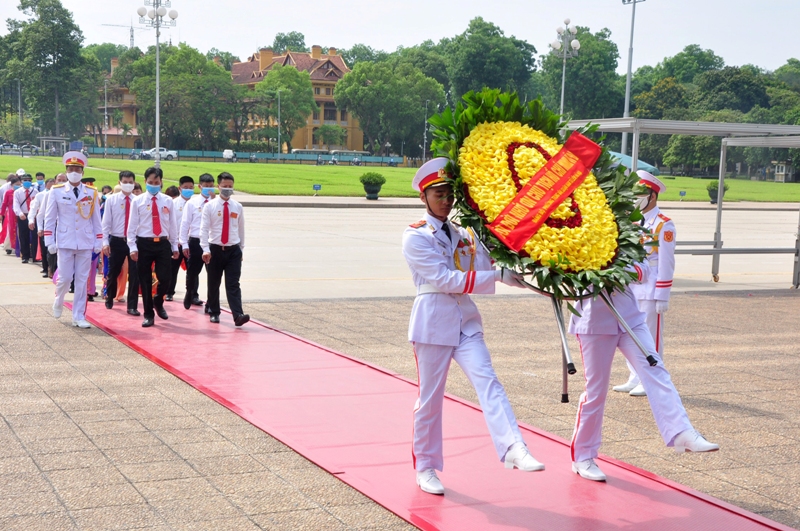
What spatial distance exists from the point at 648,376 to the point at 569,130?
154 cm

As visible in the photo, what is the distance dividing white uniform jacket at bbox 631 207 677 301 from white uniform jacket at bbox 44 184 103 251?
260 inches

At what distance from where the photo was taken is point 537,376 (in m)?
8.42

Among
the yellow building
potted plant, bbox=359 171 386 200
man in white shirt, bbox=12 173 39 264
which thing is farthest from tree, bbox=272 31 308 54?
man in white shirt, bbox=12 173 39 264

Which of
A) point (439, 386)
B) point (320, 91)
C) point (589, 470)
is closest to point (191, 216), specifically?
point (439, 386)

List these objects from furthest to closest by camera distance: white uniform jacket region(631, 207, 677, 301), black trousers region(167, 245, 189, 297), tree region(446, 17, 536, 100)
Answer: tree region(446, 17, 536, 100) < black trousers region(167, 245, 189, 297) < white uniform jacket region(631, 207, 677, 301)

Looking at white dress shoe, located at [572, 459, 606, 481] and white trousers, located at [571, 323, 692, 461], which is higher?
white trousers, located at [571, 323, 692, 461]

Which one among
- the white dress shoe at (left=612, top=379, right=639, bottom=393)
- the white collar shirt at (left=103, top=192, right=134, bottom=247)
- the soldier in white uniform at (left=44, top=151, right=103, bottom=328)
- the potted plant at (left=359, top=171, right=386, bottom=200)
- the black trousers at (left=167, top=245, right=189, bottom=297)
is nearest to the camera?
the white dress shoe at (left=612, top=379, right=639, bottom=393)

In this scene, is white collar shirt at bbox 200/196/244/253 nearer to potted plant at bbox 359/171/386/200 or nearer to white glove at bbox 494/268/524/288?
white glove at bbox 494/268/524/288

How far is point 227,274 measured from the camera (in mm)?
10742

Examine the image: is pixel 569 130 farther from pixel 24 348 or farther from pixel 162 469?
pixel 24 348

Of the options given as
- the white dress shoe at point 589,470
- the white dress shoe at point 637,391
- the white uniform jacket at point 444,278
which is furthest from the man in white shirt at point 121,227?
the white dress shoe at point 589,470

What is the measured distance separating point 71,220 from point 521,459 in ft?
25.6

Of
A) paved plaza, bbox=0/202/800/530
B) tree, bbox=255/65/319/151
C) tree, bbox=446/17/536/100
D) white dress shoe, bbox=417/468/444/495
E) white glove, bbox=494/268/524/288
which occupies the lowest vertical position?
paved plaza, bbox=0/202/800/530

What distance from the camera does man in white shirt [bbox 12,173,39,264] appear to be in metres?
17.2
